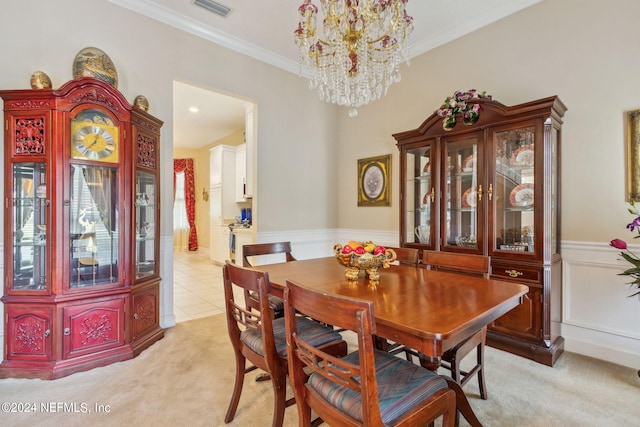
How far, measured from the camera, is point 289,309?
1228mm

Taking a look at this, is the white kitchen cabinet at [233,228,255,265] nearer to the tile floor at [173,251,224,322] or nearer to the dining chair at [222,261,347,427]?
the tile floor at [173,251,224,322]

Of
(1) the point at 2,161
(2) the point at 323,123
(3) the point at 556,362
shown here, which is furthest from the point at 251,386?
(2) the point at 323,123

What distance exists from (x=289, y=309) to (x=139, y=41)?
3.08 metres

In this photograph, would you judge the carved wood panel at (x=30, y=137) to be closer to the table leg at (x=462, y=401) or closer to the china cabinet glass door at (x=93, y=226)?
the china cabinet glass door at (x=93, y=226)

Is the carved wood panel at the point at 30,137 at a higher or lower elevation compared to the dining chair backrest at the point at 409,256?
higher

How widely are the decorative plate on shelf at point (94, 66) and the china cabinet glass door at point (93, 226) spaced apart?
77 cm

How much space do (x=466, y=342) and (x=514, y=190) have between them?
156 cm

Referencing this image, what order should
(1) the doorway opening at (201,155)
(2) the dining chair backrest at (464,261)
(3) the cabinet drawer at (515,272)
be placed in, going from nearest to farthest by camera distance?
(2) the dining chair backrest at (464,261)
(3) the cabinet drawer at (515,272)
(1) the doorway opening at (201,155)

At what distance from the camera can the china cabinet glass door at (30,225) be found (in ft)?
7.29

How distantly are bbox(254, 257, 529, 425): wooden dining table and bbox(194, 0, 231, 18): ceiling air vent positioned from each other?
2599 mm

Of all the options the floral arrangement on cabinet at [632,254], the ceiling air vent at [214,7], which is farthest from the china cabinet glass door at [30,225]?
the floral arrangement on cabinet at [632,254]

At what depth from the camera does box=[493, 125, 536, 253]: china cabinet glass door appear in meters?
2.48

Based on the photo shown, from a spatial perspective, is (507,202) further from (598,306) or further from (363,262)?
(363,262)

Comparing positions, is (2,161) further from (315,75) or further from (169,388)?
(315,75)
